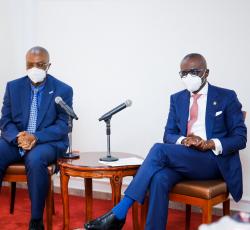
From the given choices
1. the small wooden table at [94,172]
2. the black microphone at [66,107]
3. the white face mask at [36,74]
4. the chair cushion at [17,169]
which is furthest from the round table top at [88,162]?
the white face mask at [36,74]

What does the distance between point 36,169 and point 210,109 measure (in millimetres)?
1339

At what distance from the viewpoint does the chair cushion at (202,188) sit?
265 cm

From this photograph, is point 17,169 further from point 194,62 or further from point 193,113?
point 194,62

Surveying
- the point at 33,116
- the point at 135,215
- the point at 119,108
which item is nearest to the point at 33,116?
the point at 33,116

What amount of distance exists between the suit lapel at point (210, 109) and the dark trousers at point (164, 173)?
0.75 ft

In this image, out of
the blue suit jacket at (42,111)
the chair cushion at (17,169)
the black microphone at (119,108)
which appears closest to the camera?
the black microphone at (119,108)

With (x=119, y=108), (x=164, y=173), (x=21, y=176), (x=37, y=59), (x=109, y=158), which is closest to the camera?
(x=164, y=173)

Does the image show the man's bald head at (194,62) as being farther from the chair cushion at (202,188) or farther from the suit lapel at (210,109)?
the chair cushion at (202,188)

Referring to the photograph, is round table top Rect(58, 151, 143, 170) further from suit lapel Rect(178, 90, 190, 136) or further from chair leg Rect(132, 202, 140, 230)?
suit lapel Rect(178, 90, 190, 136)

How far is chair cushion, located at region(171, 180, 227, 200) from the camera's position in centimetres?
265

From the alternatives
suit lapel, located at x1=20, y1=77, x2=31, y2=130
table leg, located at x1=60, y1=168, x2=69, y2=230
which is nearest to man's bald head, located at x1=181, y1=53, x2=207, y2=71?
table leg, located at x1=60, y1=168, x2=69, y2=230

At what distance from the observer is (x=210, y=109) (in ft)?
10.1

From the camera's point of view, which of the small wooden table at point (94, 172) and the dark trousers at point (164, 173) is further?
the small wooden table at point (94, 172)

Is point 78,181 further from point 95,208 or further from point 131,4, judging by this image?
point 131,4
